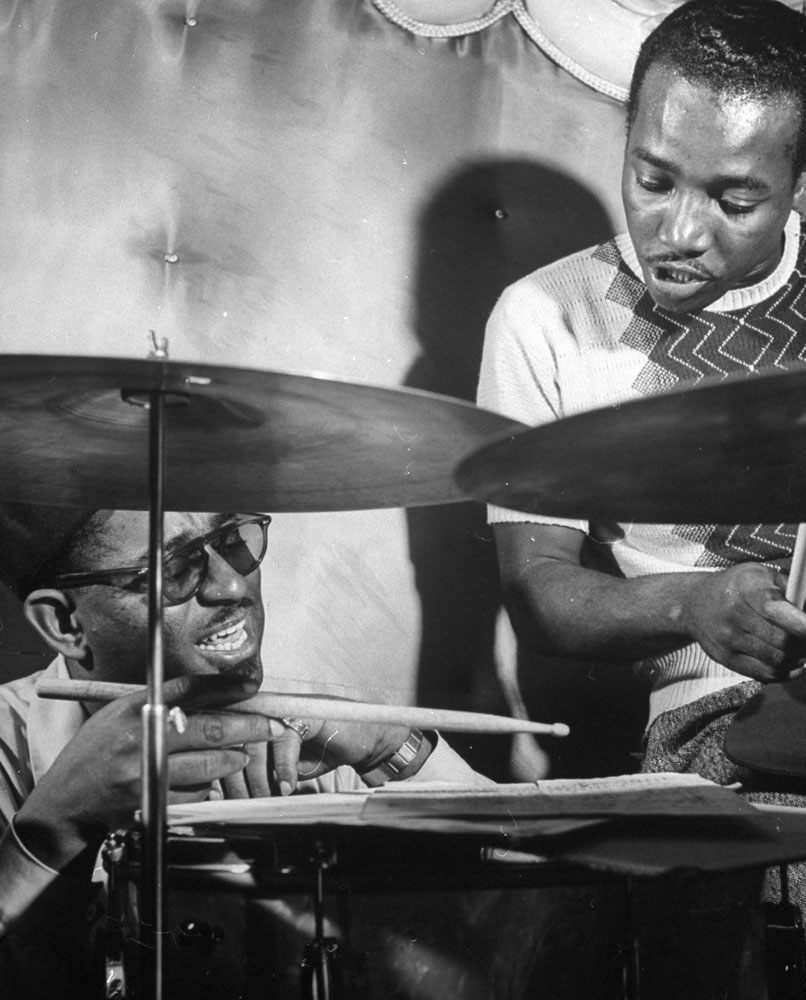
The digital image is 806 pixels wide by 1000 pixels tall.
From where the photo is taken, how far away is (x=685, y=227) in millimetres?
1627

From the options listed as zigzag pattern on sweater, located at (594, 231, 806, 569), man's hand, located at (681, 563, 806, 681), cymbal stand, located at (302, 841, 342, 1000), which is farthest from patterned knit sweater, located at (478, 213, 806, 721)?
cymbal stand, located at (302, 841, 342, 1000)

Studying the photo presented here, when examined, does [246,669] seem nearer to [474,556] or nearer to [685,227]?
[474,556]

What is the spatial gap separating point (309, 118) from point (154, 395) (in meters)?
0.69

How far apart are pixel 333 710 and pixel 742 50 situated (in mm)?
1078

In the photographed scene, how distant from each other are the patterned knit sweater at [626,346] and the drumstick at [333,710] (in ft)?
0.81

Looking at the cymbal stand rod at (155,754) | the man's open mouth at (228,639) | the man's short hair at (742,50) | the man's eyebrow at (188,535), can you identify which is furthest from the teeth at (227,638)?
the man's short hair at (742,50)

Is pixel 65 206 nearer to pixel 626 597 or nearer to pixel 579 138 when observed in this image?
pixel 579 138

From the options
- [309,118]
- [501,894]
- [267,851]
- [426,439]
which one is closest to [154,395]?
[426,439]

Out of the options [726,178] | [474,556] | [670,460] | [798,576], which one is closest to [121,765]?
[474,556]

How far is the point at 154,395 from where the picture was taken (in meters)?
1.16

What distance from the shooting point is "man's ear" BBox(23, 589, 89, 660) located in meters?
1.51

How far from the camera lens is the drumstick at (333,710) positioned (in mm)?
1483

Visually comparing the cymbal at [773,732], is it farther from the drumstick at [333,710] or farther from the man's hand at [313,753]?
the man's hand at [313,753]

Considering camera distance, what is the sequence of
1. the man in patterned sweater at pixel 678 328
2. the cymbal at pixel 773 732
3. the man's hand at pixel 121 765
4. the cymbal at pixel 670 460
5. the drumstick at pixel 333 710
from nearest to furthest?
the cymbal at pixel 670 460 → the cymbal at pixel 773 732 → the man's hand at pixel 121 765 → the drumstick at pixel 333 710 → the man in patterned sweater at pixel 678 328
